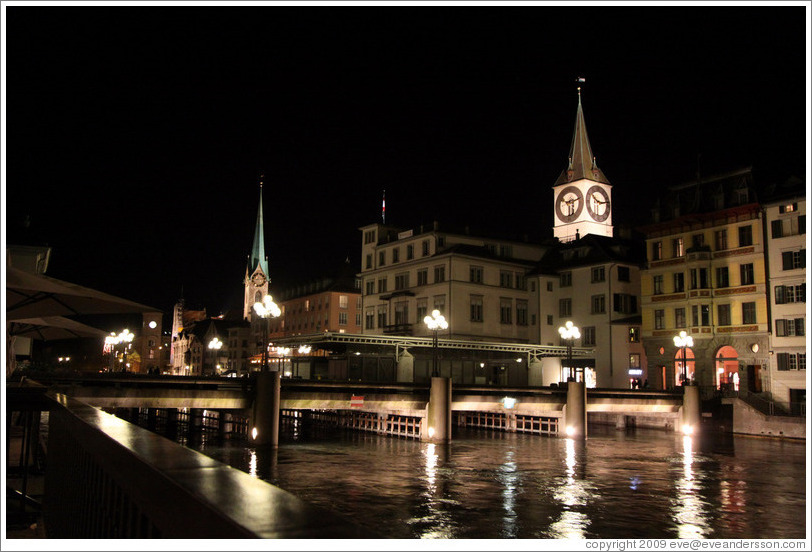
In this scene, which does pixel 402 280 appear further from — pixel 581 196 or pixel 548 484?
pixel 548 484

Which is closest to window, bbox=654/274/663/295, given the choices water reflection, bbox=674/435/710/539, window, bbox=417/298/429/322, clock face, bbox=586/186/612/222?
window, bbox=417/298/429/322

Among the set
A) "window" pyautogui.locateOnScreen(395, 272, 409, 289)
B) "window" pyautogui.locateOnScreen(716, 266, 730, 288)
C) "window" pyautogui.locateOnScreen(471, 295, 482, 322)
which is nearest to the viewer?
"window" pyautogui.locateOnScreen(716, 266, 730, 288)

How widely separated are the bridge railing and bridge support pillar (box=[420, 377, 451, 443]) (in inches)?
1686

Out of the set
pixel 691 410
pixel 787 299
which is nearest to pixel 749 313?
pixel 787 299

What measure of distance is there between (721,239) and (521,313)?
25.3 metres

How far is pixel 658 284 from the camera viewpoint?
69562mm

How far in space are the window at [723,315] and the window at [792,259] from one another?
20.6 ft

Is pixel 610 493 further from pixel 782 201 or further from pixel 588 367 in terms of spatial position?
pixel 588 367

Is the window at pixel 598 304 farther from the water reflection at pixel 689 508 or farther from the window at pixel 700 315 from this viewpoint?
the water reflection at pixel 689 508

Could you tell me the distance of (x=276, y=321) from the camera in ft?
478

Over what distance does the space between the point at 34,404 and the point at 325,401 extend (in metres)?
35.8

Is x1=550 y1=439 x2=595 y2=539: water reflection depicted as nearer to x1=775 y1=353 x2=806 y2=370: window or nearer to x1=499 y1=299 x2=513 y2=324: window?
x1=775 y1=353 x2=806 y2=370: window

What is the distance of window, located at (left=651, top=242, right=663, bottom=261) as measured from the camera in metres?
69.7

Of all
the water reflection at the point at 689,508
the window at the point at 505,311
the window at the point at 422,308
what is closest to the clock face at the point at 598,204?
the window at the point at 505,311
